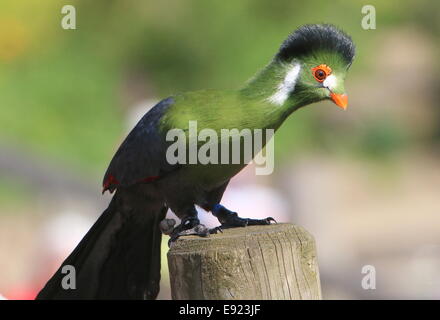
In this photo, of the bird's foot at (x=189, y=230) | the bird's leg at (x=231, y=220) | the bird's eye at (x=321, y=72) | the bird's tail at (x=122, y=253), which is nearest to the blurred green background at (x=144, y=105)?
the bird's tail at (x=122, y=253)

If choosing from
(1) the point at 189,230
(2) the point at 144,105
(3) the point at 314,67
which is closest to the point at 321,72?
(3) the point at 314,67

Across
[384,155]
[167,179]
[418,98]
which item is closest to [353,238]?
[384,155]

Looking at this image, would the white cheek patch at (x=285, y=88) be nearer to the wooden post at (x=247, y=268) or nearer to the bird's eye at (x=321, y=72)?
the bird's eye at (x=321, y=72)

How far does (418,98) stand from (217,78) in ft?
12.5

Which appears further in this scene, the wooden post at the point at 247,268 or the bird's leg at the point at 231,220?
the bird's leg at the point at 231,220

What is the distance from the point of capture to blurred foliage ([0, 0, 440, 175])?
5688mm

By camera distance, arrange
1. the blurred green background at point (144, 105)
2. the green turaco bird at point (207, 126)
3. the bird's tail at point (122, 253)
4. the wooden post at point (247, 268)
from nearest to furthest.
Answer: the wooden post at point (247, 268), the green turaco bird at point (207, 126), the bird's tail at point (122, 253), the blurred green background at point (144, 105)

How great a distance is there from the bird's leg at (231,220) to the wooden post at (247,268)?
227mm

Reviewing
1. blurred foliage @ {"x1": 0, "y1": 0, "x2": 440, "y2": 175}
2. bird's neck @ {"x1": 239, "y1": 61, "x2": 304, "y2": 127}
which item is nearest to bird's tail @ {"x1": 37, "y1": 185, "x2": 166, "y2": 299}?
bird's neck @ {"x1": 239, "y1": 61, "x2": 304, "y2": 127}

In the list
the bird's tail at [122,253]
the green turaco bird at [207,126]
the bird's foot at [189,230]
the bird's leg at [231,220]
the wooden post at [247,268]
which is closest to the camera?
the wooden post at [247,268]

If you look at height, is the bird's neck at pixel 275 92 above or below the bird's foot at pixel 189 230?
above

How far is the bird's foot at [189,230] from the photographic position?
2.34 m
